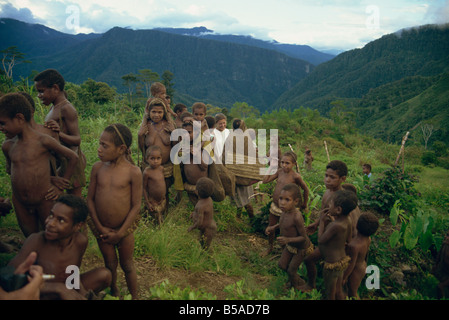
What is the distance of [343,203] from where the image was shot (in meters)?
2.87

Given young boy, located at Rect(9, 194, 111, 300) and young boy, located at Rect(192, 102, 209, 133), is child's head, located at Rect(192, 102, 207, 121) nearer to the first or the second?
young boy, located at Rect(192, 102, 209, 133)

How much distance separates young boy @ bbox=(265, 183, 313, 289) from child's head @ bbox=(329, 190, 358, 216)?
50 centimetres

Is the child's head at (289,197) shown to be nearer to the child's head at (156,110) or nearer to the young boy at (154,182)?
the young boy at (154,182)

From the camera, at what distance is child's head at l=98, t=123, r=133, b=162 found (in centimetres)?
264

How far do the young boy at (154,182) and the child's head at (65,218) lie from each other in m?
1.68

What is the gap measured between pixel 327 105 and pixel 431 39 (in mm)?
34954

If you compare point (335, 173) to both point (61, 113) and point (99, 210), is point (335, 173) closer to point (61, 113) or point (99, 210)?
point (99, 210)

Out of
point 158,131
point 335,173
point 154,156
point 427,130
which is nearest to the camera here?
point 335,173

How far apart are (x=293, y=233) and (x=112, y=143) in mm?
2130

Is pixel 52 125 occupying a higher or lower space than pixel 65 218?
higher

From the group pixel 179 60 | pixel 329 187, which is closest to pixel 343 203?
pixel 329 187

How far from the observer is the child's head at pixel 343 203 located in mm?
2859

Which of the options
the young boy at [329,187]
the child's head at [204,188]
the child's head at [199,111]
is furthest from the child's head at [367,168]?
the child's head at [204,188]
